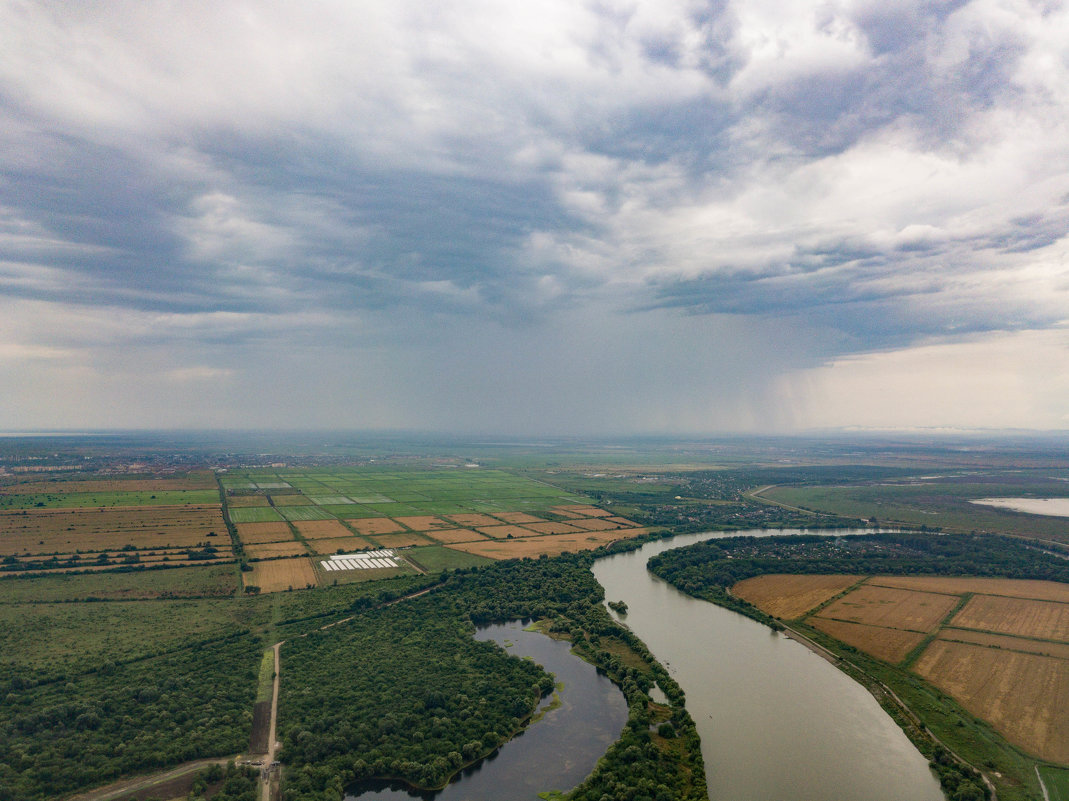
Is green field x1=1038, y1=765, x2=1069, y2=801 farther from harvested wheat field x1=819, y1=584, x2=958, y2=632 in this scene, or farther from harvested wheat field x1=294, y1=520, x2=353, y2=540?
harvested wheat field x1=294, y1=520, x2=353, y2=540

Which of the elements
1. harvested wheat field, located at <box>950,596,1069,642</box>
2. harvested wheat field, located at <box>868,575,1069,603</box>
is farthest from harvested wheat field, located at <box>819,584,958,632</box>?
harvested wheat field, located at <box>868,575,1069,603</box>

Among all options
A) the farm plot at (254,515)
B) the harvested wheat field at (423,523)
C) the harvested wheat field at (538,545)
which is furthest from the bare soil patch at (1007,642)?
the farm plot at (254,515)

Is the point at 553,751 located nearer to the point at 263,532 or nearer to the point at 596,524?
the point at 263,532

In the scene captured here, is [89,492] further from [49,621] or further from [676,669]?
[676,669]

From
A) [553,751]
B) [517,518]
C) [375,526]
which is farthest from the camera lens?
[517,518]

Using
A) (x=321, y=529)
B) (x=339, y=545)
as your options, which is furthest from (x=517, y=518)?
(x=339, y=545)
